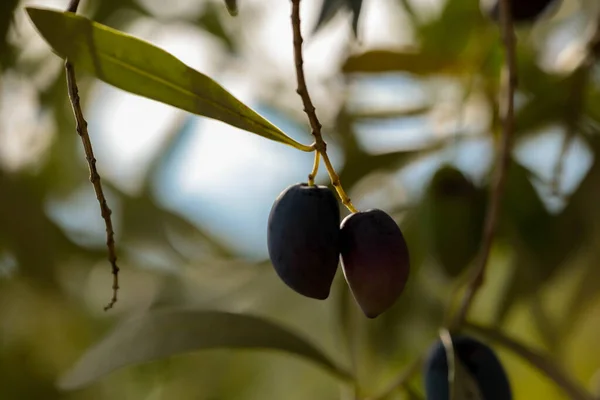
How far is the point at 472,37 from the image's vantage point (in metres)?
0.94

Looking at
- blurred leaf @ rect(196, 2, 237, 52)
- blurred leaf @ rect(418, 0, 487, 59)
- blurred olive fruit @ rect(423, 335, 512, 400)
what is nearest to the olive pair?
blurred olive fruit @ rect(423, 335, 512, 400)

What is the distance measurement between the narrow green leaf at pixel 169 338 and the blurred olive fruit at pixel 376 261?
177 mm

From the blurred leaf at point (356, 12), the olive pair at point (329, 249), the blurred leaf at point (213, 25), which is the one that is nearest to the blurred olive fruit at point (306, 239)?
the olive pair at point (329, 249)

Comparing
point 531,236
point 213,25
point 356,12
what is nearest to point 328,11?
point 356,12

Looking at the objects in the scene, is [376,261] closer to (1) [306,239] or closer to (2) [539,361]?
(1) [306,239]

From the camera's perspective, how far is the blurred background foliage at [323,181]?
0.74m

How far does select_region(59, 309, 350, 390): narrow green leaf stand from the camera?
1.67 ft

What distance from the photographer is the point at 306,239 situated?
37 cm

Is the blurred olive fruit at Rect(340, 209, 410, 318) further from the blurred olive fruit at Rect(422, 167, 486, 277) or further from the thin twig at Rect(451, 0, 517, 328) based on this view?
Answer: the blurred olive fruit at Rect(422, 167, 486, 277)

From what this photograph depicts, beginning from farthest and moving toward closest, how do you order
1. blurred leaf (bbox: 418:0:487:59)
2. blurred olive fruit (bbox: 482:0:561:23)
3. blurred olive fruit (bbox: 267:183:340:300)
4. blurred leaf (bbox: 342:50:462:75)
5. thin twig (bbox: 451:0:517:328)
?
1. blurred leaf (bbox: 418:0:487:59)
2. blurred leaf (bbox: 342:50:462:75)
3. blurred olive fruit (bbox: 482:0:561:23)
4. thin twig (bbox: 451:0:517:328)
5. blurred olive fruit (bbox: 267:183:340:300)

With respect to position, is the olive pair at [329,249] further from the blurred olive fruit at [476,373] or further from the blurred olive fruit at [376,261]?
the blurred olive fruit at [476,373]

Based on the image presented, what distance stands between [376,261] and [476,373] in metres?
0.14

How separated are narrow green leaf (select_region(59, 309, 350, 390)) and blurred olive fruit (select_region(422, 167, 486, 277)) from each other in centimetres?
19

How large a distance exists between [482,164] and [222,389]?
630mm
